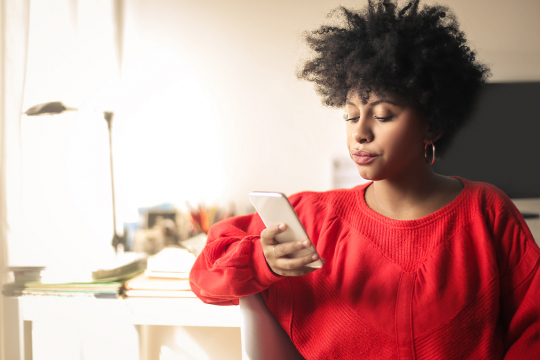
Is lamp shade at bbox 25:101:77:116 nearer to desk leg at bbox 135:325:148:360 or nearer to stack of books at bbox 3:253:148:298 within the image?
stack of books at bbox 3:253:148:298

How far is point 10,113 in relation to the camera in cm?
79

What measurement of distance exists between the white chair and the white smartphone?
20cm

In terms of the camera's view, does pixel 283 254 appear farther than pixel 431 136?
No

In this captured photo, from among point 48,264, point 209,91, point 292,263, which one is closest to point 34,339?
point 48,264

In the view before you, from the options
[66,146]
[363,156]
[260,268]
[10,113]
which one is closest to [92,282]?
[66,146]

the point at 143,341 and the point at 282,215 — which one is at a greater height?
the point at 282,215

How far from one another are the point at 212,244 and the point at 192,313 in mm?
481

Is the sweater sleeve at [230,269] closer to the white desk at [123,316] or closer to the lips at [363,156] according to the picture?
the lips at [363,156]

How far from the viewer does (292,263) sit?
608mm

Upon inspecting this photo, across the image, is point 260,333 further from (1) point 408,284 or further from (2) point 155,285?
(2) point 155,285

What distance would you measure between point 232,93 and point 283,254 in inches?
43.4

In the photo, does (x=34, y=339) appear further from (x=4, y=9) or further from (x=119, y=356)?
(x=4, y=9)

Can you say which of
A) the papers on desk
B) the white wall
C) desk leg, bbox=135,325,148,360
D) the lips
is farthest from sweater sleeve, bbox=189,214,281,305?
the white wall

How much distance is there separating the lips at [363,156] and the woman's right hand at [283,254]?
0.19m
